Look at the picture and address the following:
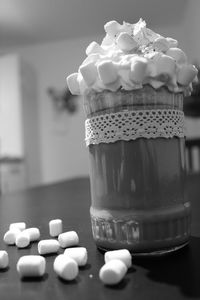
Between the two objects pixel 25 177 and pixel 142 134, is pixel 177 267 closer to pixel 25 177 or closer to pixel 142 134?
pixel 142 134

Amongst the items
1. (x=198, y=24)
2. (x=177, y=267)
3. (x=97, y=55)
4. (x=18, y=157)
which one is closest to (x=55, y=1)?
(x=198, y=24)

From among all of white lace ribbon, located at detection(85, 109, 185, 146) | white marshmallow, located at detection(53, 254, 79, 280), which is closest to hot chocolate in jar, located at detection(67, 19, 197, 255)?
white lace ribbon, located at detection(85, 109, 185, 146)

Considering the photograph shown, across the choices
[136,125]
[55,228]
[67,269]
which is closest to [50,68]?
[55,228]

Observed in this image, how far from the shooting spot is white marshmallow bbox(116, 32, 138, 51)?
457 millimetres

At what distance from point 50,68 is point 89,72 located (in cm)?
436

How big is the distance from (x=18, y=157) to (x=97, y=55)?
383cm

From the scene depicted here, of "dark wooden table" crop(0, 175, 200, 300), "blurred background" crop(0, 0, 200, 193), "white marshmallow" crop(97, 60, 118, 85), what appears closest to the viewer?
"dark wooden table" crop(0, 175, 200, 300)

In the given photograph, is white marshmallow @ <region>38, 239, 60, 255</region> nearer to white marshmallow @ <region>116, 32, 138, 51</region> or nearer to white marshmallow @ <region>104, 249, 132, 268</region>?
white marshmallow @ <region>104, 249, 132, 268</region>

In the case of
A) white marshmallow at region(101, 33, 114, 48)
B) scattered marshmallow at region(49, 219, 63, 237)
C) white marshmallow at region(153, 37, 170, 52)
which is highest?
white marshmallow at region(101, 33, 114, 48)

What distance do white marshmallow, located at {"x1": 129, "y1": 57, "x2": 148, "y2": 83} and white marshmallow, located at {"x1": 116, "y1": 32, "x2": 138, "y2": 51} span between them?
0.04 metres

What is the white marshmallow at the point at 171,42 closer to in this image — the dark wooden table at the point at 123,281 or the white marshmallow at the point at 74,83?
the white marshmallow at the point at 74,83

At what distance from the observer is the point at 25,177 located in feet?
14.1

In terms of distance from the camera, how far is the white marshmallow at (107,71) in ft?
1.41

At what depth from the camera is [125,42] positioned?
0.46m
